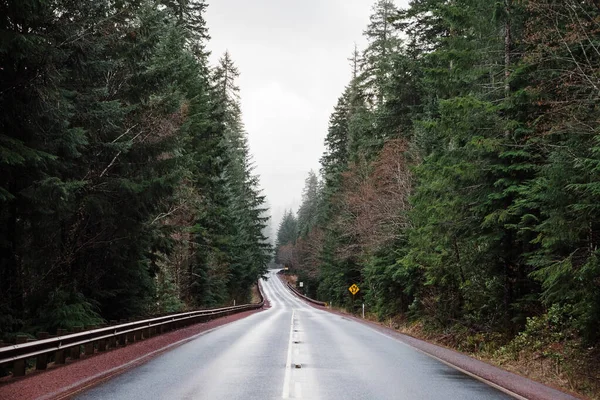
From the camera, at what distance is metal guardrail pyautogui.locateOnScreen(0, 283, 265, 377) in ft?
29.7

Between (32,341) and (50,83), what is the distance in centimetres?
542

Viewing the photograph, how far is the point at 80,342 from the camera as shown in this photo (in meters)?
11.6

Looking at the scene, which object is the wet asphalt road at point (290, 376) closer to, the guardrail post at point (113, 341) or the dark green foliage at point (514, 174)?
the guardrail post at point (113, 341)

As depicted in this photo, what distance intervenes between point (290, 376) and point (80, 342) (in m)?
5.18

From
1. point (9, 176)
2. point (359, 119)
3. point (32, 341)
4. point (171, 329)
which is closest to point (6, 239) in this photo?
point (9, 176)

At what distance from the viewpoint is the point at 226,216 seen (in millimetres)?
45219

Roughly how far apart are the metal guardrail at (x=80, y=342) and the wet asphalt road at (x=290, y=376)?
169 centimetres

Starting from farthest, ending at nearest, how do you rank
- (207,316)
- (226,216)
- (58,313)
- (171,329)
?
(226,216) < (207,316) < (171,329) < (58,313)

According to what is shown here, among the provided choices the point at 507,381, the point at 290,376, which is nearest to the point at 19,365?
the point at 290,376

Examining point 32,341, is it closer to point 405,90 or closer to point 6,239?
point 6,239

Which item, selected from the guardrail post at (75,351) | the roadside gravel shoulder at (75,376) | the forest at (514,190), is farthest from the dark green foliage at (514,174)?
the guardrail post at (75,351)

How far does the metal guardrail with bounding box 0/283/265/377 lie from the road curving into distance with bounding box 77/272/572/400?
5.64ft

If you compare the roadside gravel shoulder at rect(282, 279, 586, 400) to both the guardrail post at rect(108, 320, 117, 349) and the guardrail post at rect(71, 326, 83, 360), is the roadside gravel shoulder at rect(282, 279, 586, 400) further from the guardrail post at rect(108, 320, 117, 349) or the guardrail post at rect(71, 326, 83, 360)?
the guardrail post at rect(108, 320, 117, 349)

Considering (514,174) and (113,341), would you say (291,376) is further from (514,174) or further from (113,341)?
(514,174)
